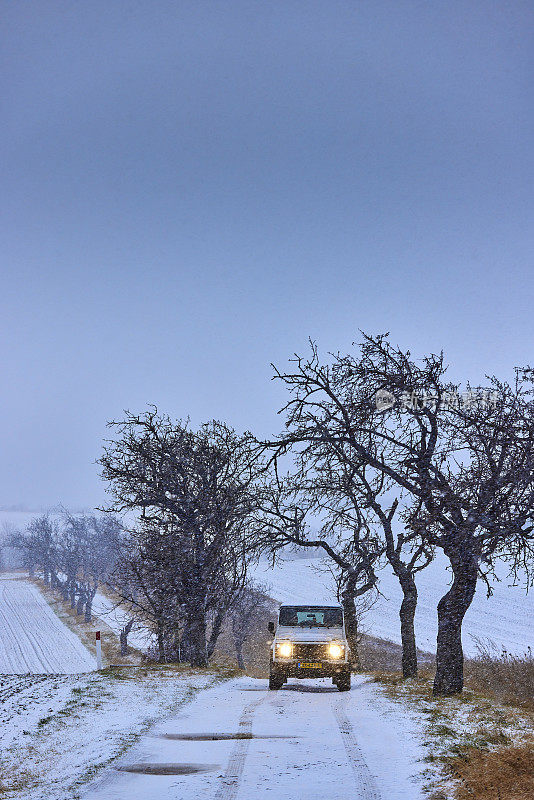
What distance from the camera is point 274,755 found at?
8648mm

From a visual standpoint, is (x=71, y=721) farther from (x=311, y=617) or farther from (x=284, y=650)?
(x=311, y=617)

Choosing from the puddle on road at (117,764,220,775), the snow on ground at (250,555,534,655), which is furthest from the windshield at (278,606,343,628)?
the snow on ground at (250,555,534,655)

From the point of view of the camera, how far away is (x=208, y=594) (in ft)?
74.6

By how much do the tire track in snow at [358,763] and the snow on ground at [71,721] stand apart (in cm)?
292

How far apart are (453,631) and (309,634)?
4448mm

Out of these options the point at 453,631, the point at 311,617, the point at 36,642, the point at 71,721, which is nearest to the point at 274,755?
the point at 71,721

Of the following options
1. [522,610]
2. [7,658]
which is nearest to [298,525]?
[7,658]

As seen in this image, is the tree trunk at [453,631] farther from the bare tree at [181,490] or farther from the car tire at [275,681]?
the bare tree at [181,490]

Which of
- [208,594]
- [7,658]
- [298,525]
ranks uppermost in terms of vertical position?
[298,525]

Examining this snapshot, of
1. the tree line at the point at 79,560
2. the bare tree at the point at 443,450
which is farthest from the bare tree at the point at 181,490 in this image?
the tree line at the point at 79,560

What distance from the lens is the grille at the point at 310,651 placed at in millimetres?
16891

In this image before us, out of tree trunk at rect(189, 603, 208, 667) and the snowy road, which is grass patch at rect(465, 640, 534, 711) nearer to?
tree trunk at rect(189, 603, 208, 667)

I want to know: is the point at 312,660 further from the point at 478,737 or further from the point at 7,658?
the point at 7,658

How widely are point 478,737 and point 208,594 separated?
46.7 feet
